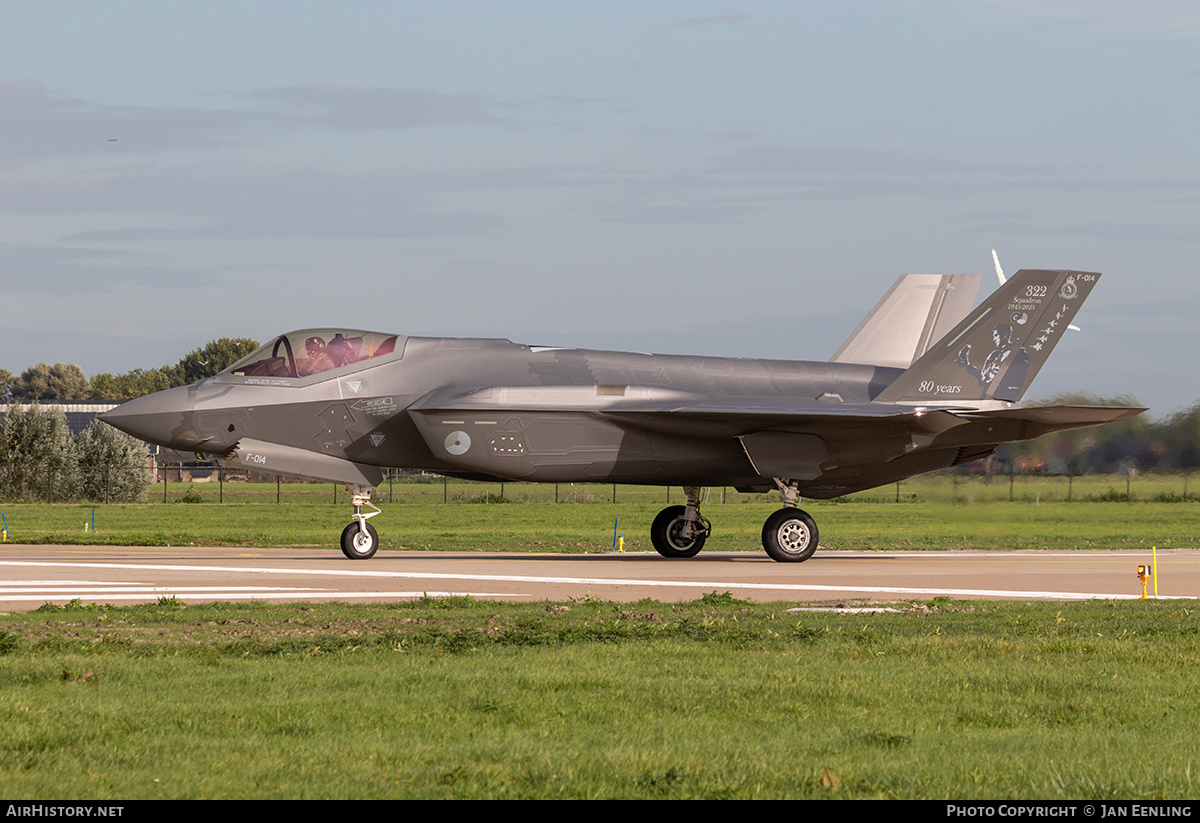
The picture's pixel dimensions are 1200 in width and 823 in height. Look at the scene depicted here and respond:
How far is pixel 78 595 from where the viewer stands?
15617mm

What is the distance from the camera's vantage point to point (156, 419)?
22719 mm

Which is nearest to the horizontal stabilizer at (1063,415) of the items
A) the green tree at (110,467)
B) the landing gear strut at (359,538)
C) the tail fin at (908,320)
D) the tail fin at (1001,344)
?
the tail fin at (1001,344)

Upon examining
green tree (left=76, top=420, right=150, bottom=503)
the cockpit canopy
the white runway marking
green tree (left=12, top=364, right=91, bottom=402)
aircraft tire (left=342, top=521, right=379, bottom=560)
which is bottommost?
the white runway marking

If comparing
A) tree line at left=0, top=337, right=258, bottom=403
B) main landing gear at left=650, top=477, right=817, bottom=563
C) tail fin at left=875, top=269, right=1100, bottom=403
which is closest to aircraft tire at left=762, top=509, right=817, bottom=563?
main landing gear at left=650, top=477, right=817, bottom=563

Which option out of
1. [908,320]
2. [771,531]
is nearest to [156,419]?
[771,531]

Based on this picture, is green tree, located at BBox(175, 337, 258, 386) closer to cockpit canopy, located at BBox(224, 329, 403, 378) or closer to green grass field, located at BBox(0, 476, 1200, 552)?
green grass field, located at BBox(0, 476, 1200, 552)

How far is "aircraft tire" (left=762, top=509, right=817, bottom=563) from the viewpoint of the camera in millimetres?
23828

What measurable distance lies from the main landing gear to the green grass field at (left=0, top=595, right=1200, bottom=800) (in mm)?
10688

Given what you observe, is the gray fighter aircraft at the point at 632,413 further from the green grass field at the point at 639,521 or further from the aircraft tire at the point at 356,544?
the green grass field at the point at 639,521

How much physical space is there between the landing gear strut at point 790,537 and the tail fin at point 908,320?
223 inches

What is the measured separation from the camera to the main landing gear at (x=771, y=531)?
2388 cm

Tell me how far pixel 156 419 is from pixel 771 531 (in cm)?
1168
